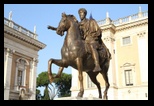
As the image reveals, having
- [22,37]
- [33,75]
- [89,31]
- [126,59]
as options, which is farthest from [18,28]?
[89,31]

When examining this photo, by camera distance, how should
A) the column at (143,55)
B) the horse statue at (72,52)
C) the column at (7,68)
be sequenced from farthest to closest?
the column at (143,55), the column at (7,68), the horse statue at (72,52)

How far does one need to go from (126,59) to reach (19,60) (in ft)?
38.5

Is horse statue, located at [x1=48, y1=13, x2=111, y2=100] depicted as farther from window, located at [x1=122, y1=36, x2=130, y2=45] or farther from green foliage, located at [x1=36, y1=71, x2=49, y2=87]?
green foliage, located at [x1=36, y1=71, x2=49, y2=87]

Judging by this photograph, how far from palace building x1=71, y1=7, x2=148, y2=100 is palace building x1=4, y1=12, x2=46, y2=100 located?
520 cm

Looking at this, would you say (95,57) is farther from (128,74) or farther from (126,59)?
(126,59)

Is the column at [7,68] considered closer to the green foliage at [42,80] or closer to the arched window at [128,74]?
the arched window at [128,74]

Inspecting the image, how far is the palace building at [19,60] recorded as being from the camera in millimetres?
22531

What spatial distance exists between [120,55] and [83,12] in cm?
1971

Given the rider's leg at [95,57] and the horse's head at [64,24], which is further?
the horse's head at [64,24]

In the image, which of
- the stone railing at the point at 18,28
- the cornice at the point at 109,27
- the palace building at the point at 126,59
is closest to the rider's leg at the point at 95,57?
the palace building at the point at 126,59

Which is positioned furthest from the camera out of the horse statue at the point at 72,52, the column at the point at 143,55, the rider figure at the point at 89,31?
the column at the point at 143,55

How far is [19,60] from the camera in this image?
24562 mm

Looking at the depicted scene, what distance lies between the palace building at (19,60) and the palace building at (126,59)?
17.1 ft
